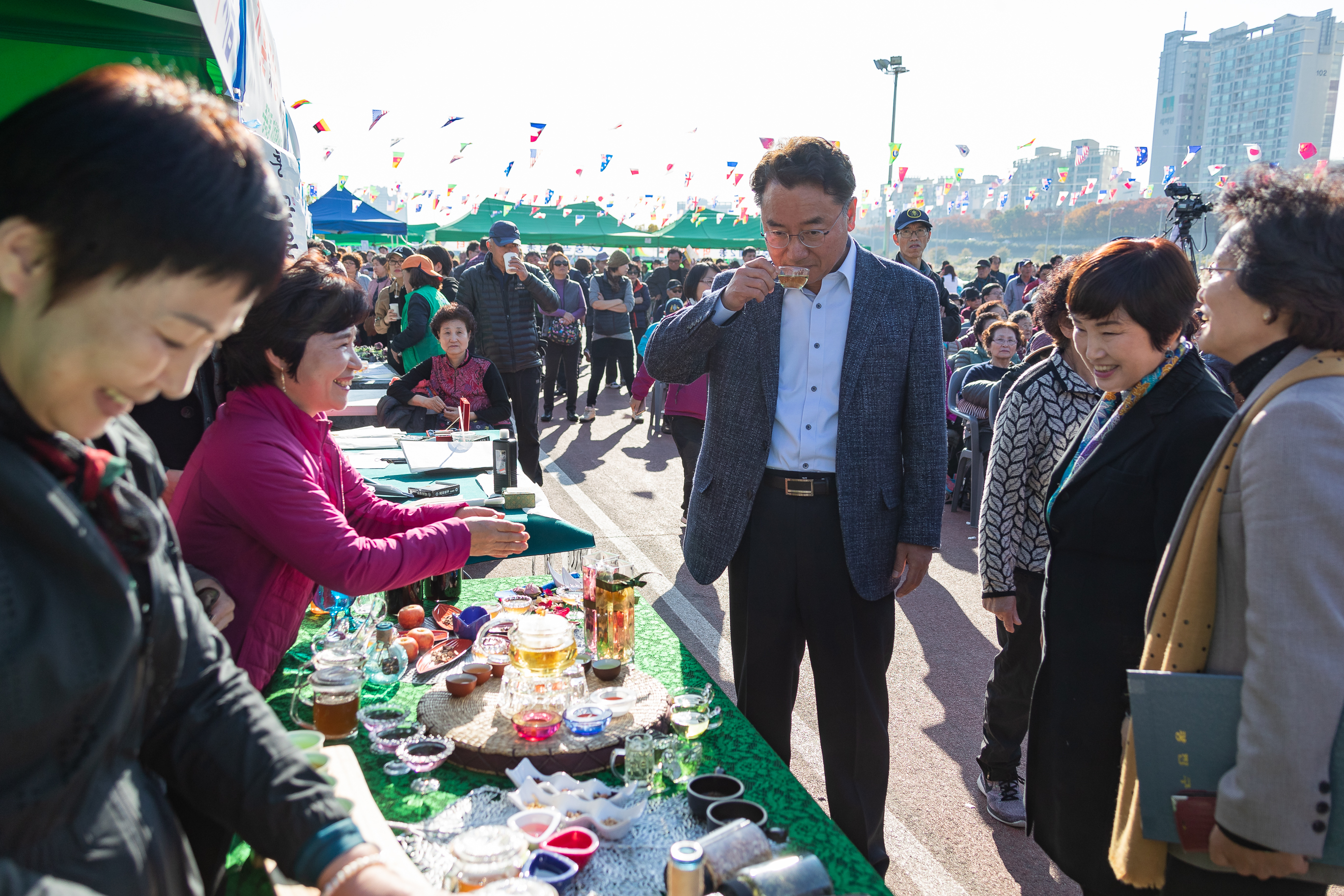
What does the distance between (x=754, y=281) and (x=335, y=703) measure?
1586mm

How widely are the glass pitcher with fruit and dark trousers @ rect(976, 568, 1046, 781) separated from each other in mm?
1486

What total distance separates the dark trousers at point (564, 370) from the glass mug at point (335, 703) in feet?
30.2

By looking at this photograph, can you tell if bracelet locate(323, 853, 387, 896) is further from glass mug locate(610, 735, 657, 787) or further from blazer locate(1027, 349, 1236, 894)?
blazer locate(1027, 349, 1236, 894)

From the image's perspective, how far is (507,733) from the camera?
2.02m

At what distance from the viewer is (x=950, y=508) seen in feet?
25.2

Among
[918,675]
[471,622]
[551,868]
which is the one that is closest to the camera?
[551,868]

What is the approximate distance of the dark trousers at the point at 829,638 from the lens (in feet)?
8.44

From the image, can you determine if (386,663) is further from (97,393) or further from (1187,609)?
(1187,609)

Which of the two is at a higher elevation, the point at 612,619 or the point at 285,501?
the point at 285,501

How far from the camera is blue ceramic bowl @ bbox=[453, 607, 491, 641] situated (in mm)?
2641

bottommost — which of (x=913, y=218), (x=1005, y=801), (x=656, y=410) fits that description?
(x=1005, y=801)

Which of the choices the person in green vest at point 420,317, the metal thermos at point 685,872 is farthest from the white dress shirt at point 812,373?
the person in green vest at point 420,317

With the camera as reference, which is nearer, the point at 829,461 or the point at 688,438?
the point at 829,461

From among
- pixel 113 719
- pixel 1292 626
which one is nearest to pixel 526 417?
pixel 1292 626
